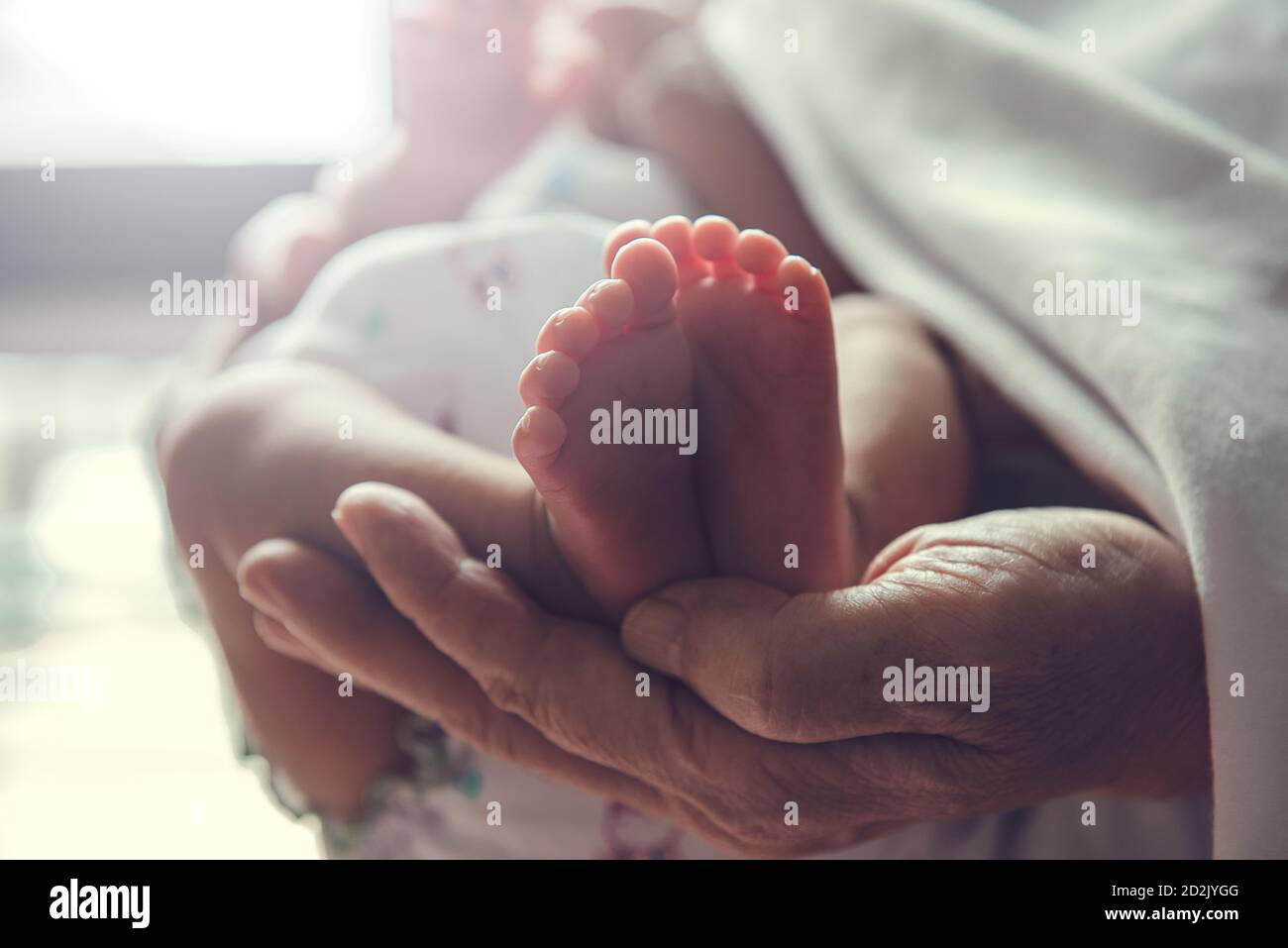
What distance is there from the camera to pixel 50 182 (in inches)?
59.2

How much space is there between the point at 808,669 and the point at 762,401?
0.13m

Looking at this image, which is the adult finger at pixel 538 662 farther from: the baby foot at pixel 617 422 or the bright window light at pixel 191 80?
the bright window light at pixel 191 80

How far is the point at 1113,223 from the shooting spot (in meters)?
0.60

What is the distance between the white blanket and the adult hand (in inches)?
1.4

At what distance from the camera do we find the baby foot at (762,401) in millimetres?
453

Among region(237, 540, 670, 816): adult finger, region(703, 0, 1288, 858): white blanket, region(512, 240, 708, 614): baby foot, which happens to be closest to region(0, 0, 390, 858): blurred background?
region(237, 540, 670, 816): adult finger

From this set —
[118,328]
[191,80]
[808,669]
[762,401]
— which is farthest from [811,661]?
[118,328]

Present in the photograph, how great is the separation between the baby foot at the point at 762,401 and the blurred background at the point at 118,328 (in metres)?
0.38

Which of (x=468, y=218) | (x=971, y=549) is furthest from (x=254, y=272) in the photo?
(x=971, y=549)

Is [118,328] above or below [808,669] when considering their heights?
above

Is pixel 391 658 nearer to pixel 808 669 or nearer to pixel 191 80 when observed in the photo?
pixel 808 669

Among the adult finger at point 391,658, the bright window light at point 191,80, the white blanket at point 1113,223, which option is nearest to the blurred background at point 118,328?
the bright window light at point 191,80

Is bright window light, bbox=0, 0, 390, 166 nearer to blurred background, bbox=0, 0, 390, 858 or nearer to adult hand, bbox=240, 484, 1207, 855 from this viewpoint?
blurred background, bbox=0, 0, 390, 858
